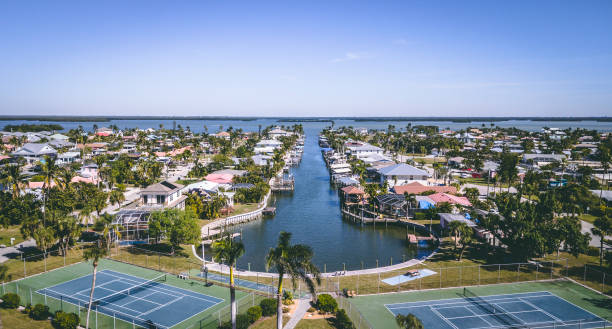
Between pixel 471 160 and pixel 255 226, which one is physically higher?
pixel 471 160

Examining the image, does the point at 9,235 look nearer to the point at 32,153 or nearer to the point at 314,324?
the point at 314,324

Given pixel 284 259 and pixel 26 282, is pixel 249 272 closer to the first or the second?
pixel 284 259

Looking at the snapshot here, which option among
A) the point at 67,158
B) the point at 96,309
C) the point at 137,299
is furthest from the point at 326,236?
the point at 67,158

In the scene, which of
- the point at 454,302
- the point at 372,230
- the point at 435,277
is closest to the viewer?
the point at 454,302

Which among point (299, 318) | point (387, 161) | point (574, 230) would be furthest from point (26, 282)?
point (387, 161)

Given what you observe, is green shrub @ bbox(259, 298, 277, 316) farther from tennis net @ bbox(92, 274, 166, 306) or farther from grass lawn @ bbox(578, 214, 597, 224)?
grass lawn @ bbox(578, 214, 597, 224)

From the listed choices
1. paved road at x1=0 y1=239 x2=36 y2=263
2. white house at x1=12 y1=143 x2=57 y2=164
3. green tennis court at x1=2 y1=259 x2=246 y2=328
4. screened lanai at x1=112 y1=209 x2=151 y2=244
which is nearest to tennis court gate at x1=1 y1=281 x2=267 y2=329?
green tennis court at x1=2 y1=259 x2=246 y2=328
